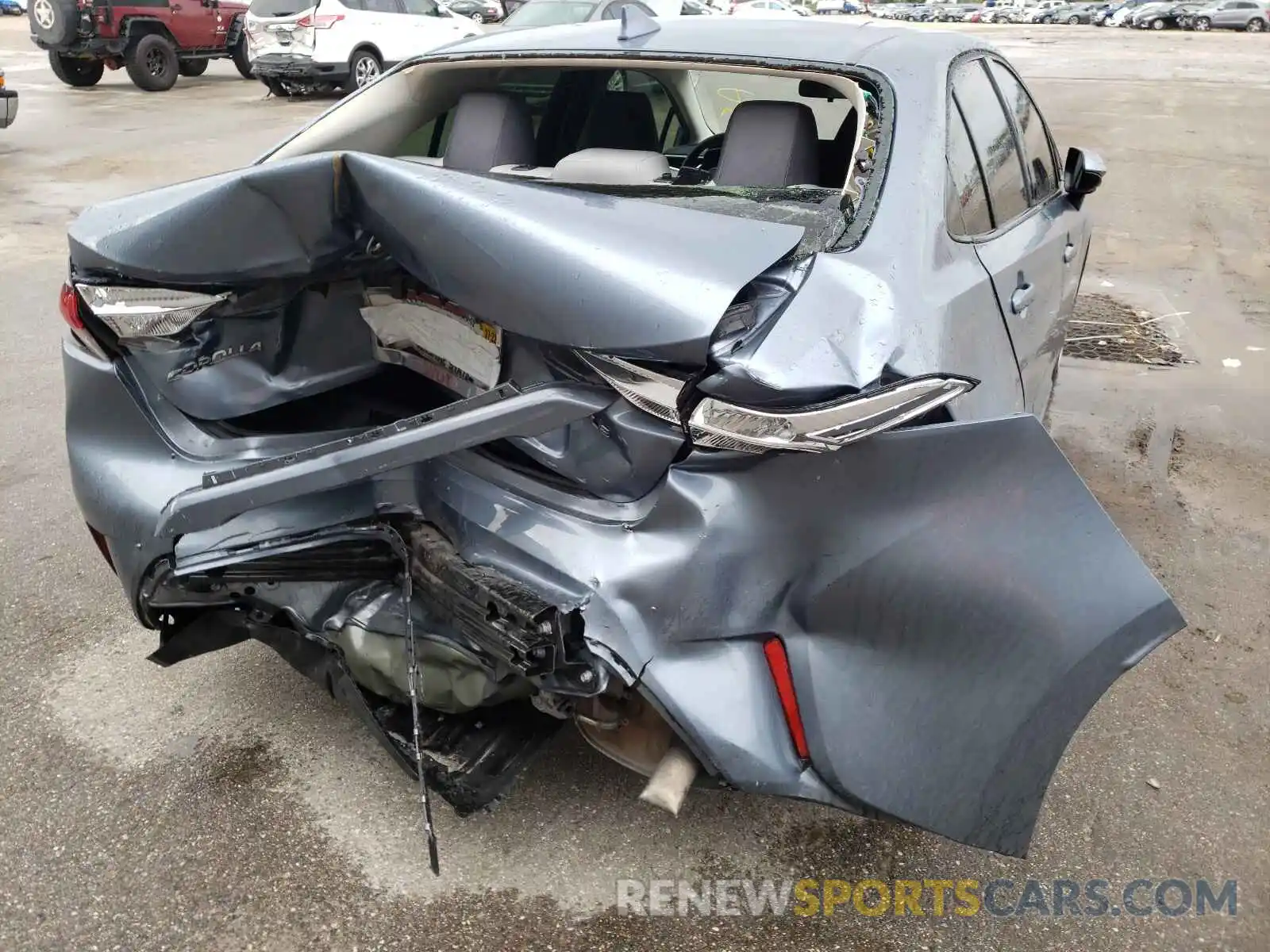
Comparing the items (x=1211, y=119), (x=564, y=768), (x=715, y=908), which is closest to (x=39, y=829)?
(x=564, y=768)

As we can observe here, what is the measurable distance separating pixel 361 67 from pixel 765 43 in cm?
1340

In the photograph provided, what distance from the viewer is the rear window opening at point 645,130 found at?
8.08ft

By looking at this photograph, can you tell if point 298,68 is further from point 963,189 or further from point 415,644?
point 415,644

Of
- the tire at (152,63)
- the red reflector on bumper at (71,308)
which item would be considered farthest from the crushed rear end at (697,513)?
the tire at (152,63)

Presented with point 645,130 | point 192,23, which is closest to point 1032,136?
point 645,130

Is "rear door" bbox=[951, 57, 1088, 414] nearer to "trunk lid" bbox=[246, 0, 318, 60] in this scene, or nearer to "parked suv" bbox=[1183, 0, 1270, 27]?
"trunk lid" bbox=[246, 0, 318, 60]

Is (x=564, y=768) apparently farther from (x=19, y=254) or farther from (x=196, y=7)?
(x=196, y=7)

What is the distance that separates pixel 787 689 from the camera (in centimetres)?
177

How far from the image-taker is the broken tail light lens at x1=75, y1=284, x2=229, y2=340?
6.92ft

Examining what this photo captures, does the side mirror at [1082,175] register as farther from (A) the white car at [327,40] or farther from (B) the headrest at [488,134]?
(A) the white car at [327,40]

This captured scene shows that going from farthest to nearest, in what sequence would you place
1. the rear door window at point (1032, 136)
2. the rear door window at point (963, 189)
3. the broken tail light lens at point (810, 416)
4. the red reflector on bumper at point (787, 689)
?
the rear door window at point (1032, 136) < the rear door window at point (963, 189) < the red reflector on bumper at point (787, 689) < the broken tail light lens at point (810, 416)

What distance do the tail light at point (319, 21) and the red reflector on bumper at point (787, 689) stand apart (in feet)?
47.1

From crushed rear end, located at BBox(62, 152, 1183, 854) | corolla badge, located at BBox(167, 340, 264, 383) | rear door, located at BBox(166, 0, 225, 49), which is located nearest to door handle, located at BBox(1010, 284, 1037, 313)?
crushed rear end, located at BBox(62, 152, 1183, 854)

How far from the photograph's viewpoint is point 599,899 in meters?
2.14
